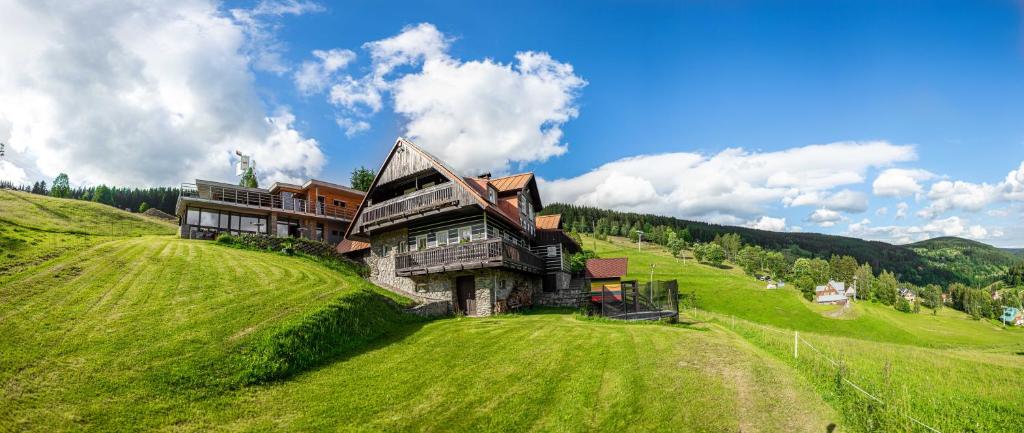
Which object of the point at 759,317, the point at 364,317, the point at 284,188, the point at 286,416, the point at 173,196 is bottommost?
the point at 759,317

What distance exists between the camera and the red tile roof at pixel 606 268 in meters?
41.5

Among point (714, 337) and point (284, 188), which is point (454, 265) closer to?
point (714, 337)

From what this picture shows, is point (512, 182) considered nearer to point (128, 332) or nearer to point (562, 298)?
point (562, 298)

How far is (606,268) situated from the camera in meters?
42.4

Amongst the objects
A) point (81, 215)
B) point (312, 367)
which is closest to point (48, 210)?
point (81, 215)

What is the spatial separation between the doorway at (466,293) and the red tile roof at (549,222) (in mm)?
14039

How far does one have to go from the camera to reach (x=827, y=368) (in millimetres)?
13430

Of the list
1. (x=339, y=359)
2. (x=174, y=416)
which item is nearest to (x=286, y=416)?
(x=174, y=416)

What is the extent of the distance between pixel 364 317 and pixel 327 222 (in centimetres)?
3102

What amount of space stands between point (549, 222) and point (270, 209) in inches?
957

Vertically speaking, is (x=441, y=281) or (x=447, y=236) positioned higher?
(x=447, y=236)

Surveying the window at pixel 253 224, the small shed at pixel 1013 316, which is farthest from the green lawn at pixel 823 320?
the window at pixel 253 224

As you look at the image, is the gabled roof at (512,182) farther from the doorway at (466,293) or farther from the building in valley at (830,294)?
the building in valley at (830,294)

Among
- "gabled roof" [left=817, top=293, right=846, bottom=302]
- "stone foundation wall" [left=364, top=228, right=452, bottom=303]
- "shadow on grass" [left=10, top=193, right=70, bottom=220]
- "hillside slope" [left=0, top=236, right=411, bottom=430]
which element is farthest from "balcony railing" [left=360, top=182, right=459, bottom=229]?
"gabled roof" [left=817, top=293, right=846, bottom=302]
